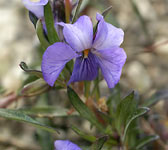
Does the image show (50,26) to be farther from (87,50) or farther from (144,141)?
(144,141)

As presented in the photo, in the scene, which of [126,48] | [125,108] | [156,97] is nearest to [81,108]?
[125,108]

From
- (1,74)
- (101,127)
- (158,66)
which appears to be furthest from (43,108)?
(158,66)

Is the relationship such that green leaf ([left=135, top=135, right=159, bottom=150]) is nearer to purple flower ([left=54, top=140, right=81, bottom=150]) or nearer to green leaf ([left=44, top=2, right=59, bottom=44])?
purple flower ([left=54, top=140, right=81, bottom=150])

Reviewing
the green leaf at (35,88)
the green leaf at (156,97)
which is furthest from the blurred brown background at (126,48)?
the green leaf at (35,88)

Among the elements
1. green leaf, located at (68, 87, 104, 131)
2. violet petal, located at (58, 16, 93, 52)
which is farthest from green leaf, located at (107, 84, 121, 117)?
violet petal, located at (58, 16, 93, 52)

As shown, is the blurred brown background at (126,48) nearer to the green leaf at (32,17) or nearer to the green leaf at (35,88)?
the green leaf at (35,88)
